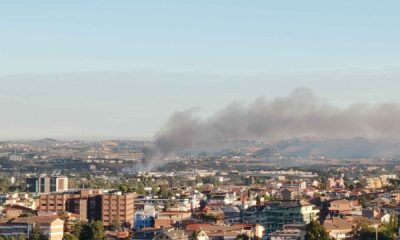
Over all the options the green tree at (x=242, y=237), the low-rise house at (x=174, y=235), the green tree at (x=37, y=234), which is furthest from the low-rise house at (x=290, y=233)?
the green tree at (x=37, y=234)

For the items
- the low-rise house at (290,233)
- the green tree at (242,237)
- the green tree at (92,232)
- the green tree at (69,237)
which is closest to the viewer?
the green tree at (69,237)

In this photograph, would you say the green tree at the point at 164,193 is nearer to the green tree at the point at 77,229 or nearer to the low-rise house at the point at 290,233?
the green tree at the point at 77,229

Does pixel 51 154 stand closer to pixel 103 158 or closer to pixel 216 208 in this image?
pixel 103 158

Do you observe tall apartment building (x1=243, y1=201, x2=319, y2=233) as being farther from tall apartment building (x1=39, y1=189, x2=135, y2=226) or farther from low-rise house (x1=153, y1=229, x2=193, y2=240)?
low-rise house (x1=153, y1=229, x2=193, y2=240)

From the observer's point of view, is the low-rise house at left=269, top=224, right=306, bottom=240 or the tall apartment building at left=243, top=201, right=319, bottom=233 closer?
the low-rise house at left=269, top=224, right=306, bottom=240

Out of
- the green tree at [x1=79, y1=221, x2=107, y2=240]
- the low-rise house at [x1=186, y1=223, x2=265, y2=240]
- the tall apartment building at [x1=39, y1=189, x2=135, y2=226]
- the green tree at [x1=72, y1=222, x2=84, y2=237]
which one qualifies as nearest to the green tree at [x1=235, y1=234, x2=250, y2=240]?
the low-rise house at [x1=186, y1=223, x2=265, y2=240]

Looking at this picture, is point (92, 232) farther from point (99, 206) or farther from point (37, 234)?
point (99, 206)

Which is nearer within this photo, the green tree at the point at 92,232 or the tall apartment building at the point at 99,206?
the green tree at the point at 92,232
